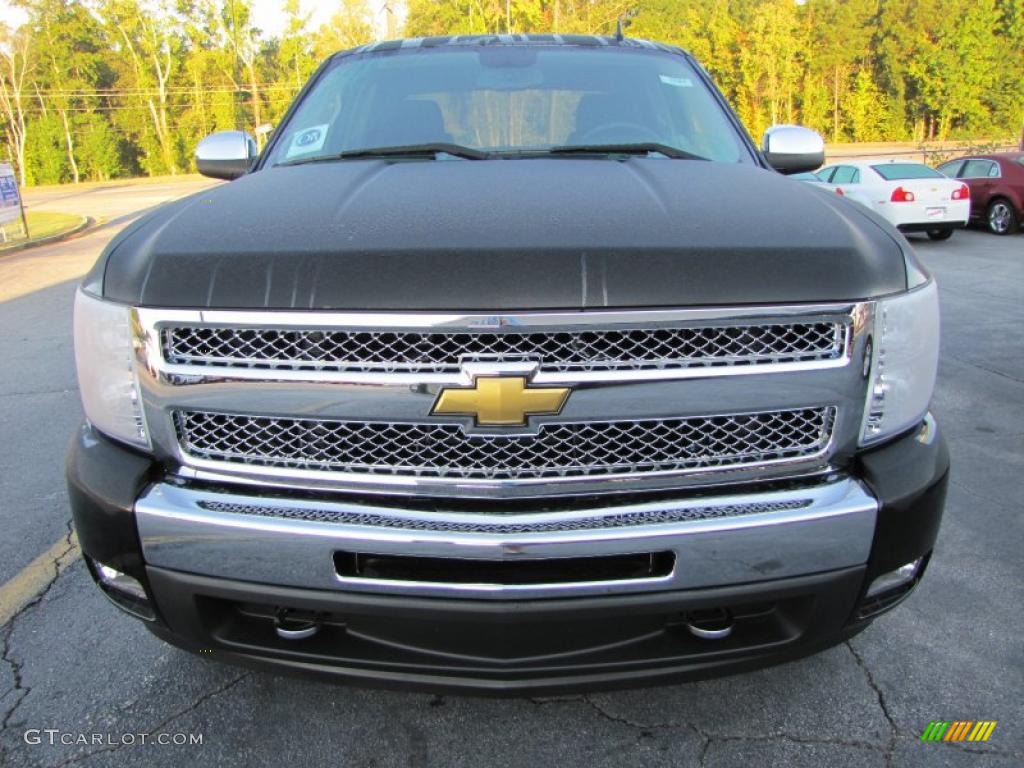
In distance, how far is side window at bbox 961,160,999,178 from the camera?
1552 cm

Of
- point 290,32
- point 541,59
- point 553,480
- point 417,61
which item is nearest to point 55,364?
point 417,61

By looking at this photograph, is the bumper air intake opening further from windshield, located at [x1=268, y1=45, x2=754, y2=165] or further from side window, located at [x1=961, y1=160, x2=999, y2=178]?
side window, located at [x1=961, y1=160, x2=999, y2=178]

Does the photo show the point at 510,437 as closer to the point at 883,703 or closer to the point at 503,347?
the point at 503,347

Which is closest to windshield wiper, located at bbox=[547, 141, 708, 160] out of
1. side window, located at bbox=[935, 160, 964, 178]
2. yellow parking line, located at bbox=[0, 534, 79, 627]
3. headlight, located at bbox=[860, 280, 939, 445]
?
headlight, located at bbox=[860, 280, 939, 445]

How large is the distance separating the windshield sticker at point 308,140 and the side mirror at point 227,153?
41 cm

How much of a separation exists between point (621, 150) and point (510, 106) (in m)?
0.51

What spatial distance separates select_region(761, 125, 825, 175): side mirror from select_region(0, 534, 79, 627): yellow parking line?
3.32 meters

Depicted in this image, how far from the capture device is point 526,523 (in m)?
1.64

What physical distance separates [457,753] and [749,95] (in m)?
68.1

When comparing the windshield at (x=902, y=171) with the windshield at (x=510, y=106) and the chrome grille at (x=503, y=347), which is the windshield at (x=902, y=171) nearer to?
the windshield at (x=510, y=106)

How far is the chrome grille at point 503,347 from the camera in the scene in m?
1.61

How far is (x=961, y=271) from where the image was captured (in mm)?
11172

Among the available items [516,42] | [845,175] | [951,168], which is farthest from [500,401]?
[951,168]

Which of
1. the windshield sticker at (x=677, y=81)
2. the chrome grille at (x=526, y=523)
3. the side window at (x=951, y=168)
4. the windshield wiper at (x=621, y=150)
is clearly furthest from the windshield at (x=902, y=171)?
the chrome grille at (x=526, y=523)
